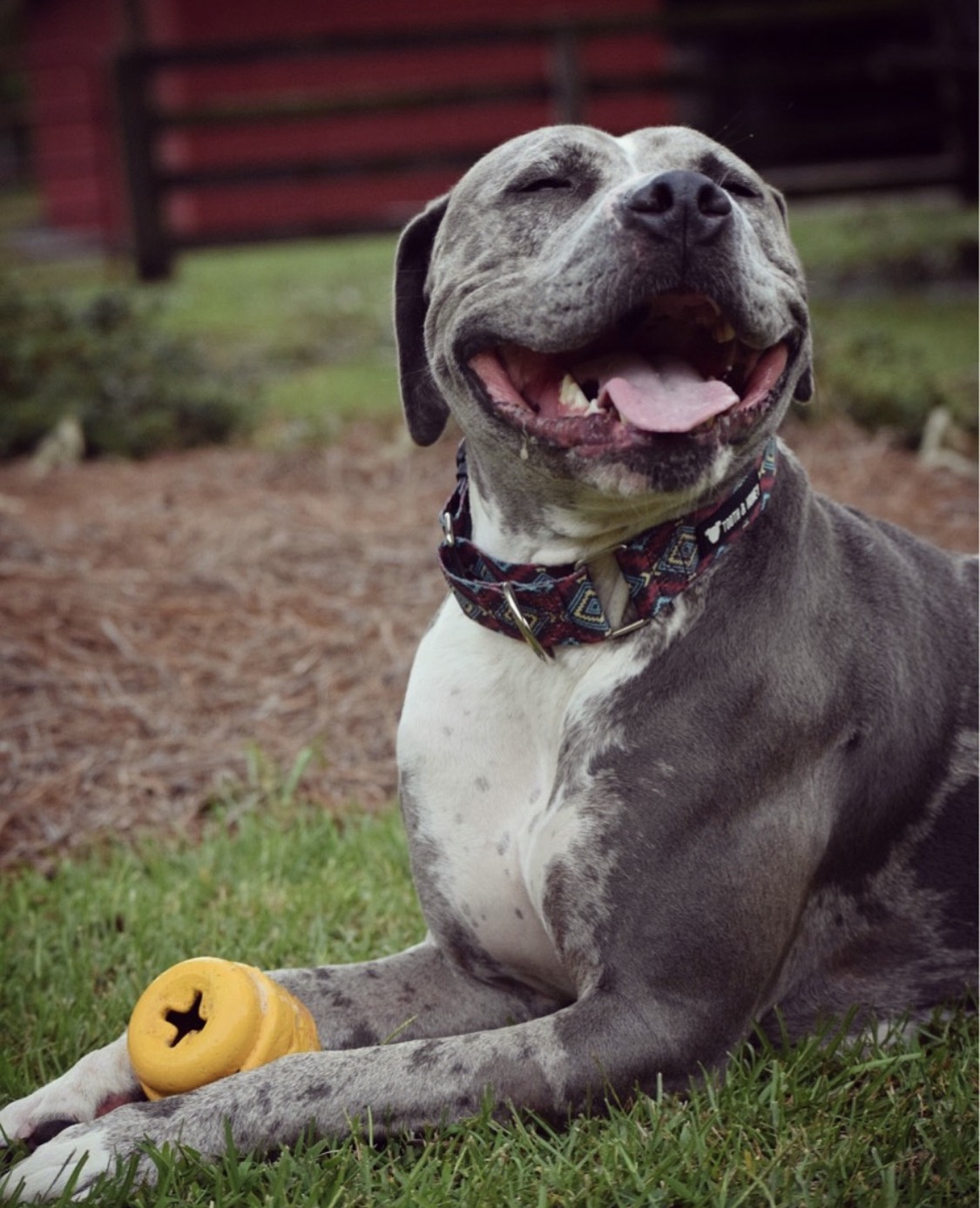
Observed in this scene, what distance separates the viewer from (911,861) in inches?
116

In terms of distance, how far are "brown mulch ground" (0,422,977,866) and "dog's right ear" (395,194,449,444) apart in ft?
4.65

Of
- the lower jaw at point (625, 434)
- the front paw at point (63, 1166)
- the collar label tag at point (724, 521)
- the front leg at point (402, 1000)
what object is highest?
the lower jaw at point (625, 434)

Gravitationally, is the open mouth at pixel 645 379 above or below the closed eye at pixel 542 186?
below

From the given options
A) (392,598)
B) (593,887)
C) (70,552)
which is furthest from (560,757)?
(70,552)

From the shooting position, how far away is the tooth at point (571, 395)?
8.82 ft

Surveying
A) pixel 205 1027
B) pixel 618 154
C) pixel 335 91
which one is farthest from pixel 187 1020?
pixel 335 91

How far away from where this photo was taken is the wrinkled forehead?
2938 mm

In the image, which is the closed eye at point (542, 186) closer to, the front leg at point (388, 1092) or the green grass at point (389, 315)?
the front leg at point (388, 1092)

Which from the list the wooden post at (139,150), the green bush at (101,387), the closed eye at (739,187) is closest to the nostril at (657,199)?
the closed eye at (739,187)

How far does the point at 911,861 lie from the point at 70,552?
384 centimetres

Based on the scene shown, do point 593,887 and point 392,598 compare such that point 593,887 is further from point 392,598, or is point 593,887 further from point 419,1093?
point 392,598

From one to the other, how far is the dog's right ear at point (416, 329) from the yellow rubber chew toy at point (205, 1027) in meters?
1.23

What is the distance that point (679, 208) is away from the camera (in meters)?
2.57

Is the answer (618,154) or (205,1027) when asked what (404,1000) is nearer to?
(205,1027)
